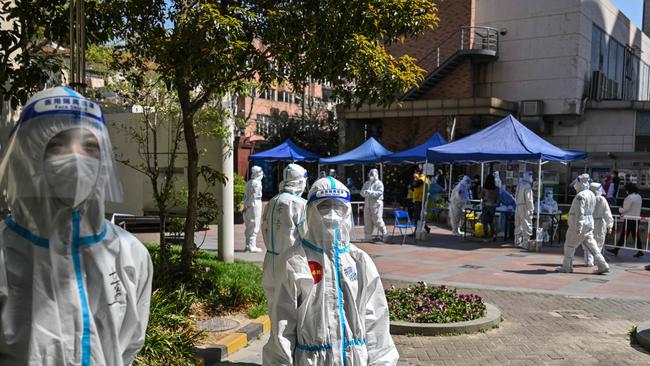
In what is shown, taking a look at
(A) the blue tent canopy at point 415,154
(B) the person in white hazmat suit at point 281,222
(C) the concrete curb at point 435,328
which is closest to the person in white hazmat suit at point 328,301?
(B) the person in white hazmat suit at point 281,222

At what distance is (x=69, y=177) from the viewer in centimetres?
206

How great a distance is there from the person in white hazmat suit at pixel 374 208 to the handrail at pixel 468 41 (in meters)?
14.2

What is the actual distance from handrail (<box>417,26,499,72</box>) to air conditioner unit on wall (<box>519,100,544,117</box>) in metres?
3.20

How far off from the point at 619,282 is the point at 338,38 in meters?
7.28

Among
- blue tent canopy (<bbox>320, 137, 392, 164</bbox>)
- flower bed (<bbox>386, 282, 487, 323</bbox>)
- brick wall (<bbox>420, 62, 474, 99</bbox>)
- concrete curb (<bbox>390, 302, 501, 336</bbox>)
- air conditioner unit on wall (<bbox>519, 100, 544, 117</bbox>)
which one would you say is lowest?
concrete curb (<bbox>390, 302, 501, 336</bbox>)

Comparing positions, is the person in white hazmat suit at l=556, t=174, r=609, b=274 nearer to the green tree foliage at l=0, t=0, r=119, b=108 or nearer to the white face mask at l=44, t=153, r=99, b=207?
the green tree foliage at l=0, t=0, r=119, b=108

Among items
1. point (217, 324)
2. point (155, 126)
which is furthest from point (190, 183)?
point (217, 324)

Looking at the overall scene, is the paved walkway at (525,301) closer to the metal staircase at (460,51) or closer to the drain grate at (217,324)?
the drain grate at (217,324)

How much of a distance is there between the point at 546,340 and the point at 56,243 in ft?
20.5

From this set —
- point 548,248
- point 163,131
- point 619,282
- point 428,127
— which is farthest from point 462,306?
point 428,127

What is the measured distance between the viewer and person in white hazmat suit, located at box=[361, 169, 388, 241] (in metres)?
16.1

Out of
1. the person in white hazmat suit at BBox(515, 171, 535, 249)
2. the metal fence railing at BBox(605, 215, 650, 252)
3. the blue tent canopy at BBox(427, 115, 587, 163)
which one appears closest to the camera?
the metal fence railing at BBox(605, 215, 650, 252)

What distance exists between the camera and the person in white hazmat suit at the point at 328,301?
3.42 m

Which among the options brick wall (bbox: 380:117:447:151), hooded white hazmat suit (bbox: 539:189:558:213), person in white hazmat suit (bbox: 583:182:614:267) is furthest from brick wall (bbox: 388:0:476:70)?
person in white hazmat suit (bbox: 583:182:614:267)
